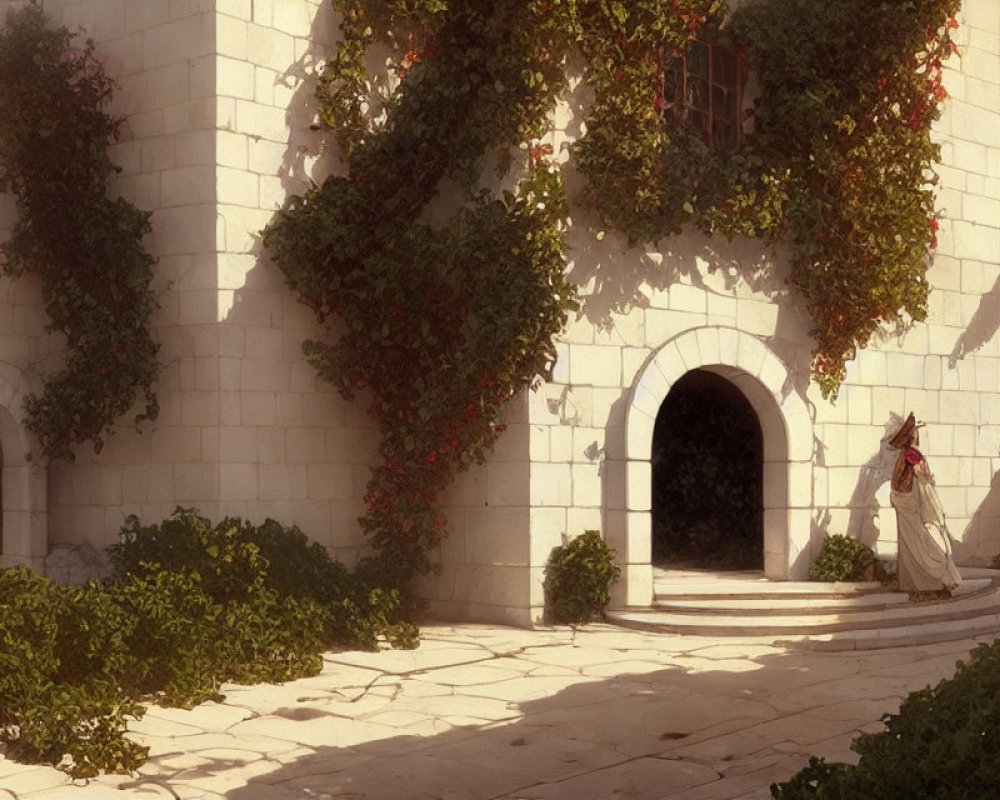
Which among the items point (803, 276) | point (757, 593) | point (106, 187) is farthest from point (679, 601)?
point (106, 187)

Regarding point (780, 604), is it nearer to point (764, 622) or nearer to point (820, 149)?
point (764, 622)

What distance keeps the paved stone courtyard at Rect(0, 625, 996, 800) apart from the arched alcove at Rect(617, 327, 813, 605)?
4.33 feet

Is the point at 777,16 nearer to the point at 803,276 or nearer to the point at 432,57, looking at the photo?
the point at 803,276

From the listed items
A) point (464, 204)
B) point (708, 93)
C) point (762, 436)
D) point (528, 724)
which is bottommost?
point (528, 724)

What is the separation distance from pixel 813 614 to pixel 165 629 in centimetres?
508

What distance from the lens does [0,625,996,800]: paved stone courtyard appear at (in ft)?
21.0

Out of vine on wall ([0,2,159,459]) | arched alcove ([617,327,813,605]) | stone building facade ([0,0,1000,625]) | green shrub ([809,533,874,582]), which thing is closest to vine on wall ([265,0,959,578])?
stone building facade ([0,0,1000,625])

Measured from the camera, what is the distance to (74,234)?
11125 millimetres

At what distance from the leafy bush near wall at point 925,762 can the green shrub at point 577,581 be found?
18.5ft

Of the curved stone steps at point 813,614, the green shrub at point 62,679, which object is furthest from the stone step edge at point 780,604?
the green shrub at point 62,679

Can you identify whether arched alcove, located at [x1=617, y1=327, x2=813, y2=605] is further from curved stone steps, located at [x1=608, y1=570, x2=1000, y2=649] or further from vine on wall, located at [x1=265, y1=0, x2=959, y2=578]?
vine on wall, located at [x1=265, y1=0, x2=959, y2=578]

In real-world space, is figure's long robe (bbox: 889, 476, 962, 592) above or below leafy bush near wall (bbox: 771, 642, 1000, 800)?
above

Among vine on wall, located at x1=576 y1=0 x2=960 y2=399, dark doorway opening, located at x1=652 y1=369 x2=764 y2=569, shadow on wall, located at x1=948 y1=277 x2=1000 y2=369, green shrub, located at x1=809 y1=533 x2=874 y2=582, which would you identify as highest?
vine on wall, located at x1=576 y1=0 x2=960 y2=399

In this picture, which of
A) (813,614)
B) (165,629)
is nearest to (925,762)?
(165,629)
